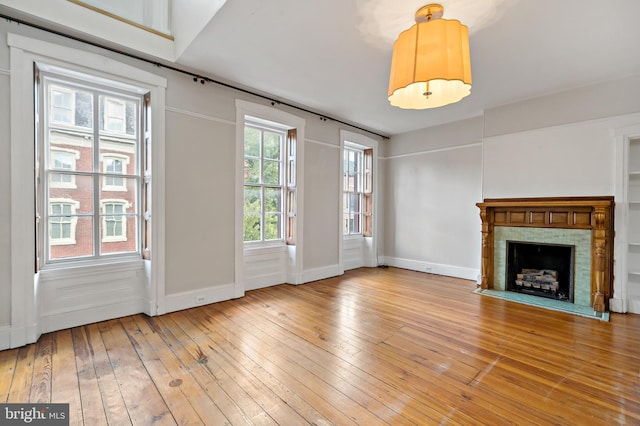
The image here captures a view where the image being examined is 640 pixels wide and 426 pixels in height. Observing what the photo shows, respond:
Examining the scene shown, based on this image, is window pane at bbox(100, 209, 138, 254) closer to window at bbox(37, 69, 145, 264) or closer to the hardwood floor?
window at bbox(37, 69, 145, 264)

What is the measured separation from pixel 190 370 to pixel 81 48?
3.18 meters

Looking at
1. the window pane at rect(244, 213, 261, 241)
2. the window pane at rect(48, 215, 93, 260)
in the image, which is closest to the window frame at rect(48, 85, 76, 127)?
the window pane at rect(48, 215, 93, 260)

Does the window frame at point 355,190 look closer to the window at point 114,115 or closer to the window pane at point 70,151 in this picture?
the window at point 114,115

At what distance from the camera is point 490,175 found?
179 inches

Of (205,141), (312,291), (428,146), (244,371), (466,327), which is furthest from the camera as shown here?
(428,146)

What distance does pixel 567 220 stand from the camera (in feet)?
12.6

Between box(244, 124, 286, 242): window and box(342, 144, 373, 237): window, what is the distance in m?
1.66

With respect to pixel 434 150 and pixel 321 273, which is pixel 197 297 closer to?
pixel 321 273

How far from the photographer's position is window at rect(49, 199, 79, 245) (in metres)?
2.87

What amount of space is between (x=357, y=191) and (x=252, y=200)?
251 cm

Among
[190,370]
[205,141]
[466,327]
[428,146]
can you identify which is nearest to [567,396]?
[466,327]

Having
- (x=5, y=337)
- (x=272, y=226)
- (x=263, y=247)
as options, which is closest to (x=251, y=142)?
(x=272, y=226)

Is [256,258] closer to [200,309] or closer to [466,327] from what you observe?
[200,309]

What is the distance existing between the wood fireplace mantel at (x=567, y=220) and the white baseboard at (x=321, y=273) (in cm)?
239
